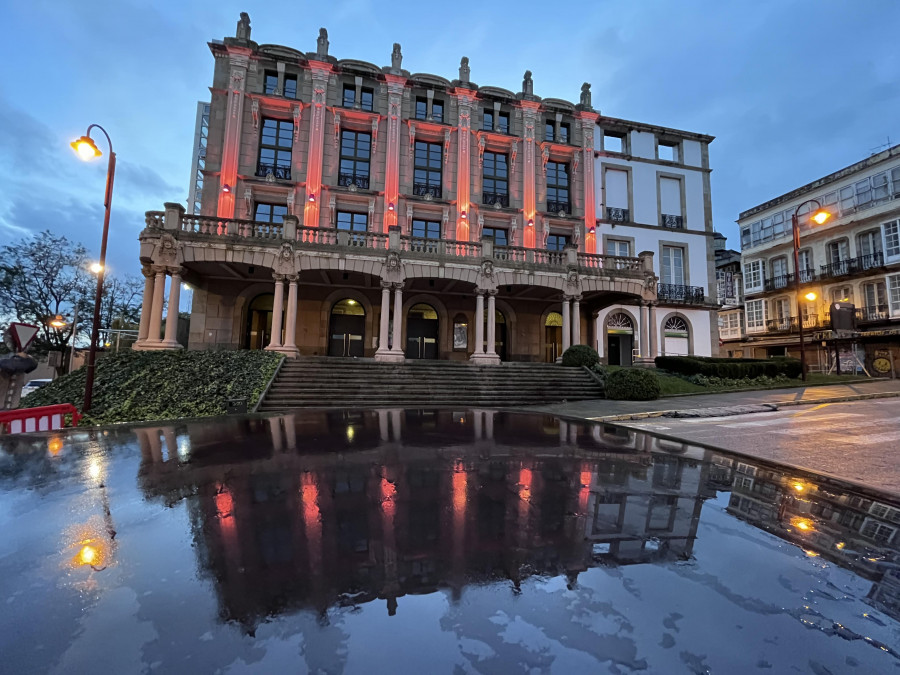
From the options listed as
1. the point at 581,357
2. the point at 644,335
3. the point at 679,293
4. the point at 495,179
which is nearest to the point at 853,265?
the point at 679,293

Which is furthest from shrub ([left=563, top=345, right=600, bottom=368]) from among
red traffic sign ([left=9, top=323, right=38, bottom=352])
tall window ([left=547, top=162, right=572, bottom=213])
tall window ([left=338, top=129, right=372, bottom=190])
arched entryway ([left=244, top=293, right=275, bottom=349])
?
red traffic sign ([left=9, top=323, right=38, bottom=352])

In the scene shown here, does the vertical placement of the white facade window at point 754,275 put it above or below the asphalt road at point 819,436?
above

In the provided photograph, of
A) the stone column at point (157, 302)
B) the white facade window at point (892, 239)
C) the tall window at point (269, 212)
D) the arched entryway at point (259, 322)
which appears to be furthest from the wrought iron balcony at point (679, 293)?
the stone column at point (157, 302)

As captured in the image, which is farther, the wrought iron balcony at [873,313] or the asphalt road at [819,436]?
the wrought iron balcony at [873,313]

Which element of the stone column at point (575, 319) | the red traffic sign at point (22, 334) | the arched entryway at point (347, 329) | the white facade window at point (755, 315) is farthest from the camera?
the white facade window at point (755, 315)

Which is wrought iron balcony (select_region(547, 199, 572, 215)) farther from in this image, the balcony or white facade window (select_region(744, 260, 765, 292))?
white facade window (select_region(744, 260, 765, 292))

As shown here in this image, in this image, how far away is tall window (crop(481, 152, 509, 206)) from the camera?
76.0 ft

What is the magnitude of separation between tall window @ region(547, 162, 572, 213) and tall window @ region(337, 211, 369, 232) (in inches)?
466

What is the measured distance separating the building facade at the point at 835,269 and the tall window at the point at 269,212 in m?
30.3

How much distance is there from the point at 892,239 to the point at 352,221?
117ft

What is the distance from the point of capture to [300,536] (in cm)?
296

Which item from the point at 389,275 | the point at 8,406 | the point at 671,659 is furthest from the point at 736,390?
the point at 8,406

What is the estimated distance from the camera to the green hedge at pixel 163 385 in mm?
10508

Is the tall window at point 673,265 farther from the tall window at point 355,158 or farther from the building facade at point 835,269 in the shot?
the tall window at point 355,158
